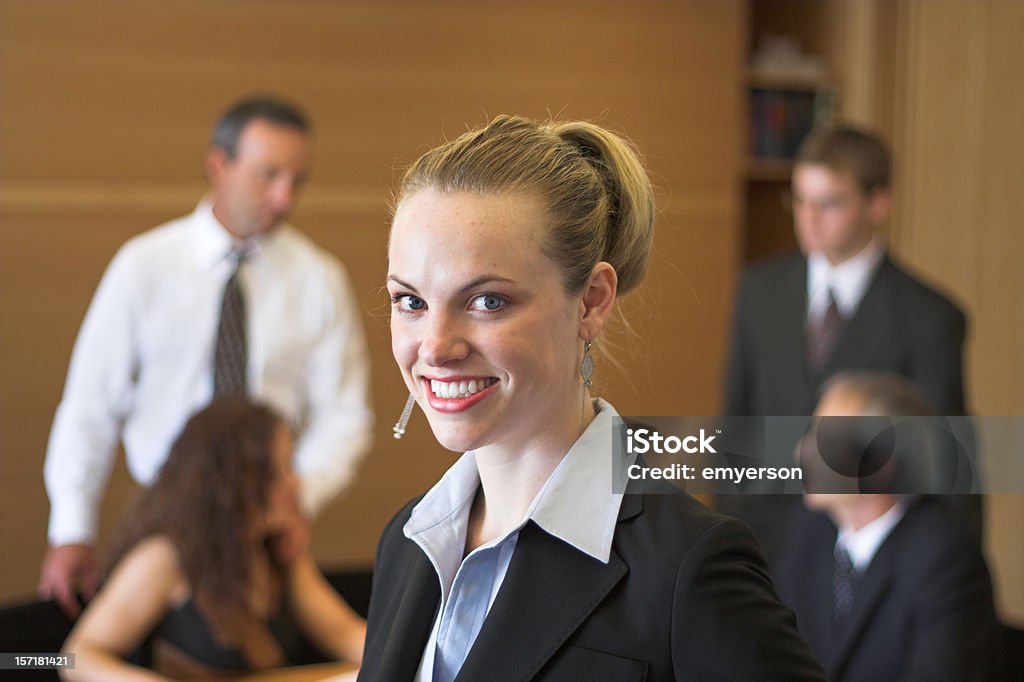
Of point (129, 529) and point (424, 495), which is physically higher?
point (424, 495)

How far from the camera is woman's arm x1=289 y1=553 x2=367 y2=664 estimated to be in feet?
9.66

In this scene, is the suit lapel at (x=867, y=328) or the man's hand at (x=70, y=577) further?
the suit lapel at (x=867, y=328)

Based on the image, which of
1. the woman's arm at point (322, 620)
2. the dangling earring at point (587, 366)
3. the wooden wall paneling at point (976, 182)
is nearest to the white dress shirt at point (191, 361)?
the woman's arm at point (322, 620)

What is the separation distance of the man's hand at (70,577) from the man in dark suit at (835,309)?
73.1 inches

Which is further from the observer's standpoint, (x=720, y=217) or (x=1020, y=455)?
(x=720, y=217)

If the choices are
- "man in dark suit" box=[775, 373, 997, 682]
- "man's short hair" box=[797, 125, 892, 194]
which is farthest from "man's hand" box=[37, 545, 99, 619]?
"man's short hair" box=[797, 125, 892, 194]

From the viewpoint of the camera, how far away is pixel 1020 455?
2811 mm

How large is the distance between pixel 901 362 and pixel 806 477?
1.34 metres

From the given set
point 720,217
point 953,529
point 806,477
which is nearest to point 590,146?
point 806,477

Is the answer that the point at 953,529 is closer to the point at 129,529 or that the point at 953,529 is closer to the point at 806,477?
the point at 806,477

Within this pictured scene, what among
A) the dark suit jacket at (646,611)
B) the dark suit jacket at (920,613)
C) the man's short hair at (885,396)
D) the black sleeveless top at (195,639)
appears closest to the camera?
the dark suit jacket at (646,611)

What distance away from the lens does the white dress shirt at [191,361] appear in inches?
133

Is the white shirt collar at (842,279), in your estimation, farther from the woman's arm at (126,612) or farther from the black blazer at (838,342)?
the woman's arm at (126,612)

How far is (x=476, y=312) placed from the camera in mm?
1175
